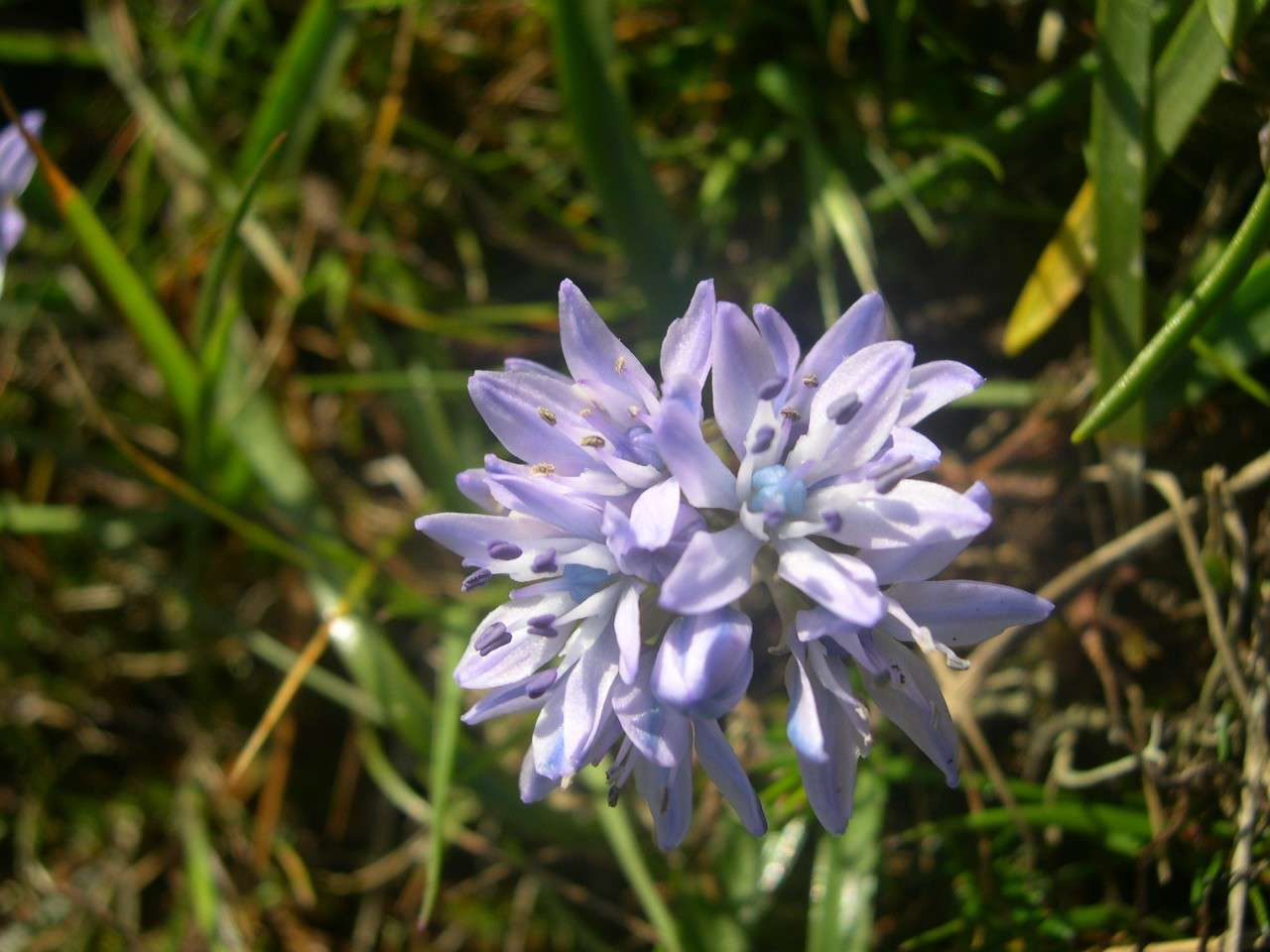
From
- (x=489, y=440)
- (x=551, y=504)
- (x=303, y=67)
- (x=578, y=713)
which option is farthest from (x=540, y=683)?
(x=303, y=67)

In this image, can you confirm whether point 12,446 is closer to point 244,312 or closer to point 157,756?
point 244,312

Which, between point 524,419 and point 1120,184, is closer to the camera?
point 524,419

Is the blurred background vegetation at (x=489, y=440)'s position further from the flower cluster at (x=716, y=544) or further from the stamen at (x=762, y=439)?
the stamen at (x=762, y=439)

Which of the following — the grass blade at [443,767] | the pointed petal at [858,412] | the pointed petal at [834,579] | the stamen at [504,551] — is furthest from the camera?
the grass blade at [443,767]

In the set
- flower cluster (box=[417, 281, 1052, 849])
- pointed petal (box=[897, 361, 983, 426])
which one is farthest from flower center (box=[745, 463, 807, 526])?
pointed petal (box=[897, 361, 983, 426])

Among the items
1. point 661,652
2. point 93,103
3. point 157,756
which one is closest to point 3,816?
point 157,756

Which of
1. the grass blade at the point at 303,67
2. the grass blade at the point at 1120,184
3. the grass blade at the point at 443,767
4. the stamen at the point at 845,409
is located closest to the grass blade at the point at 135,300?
the grass blade at the point at 303,67

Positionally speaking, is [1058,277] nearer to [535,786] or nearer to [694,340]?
[694,340]
